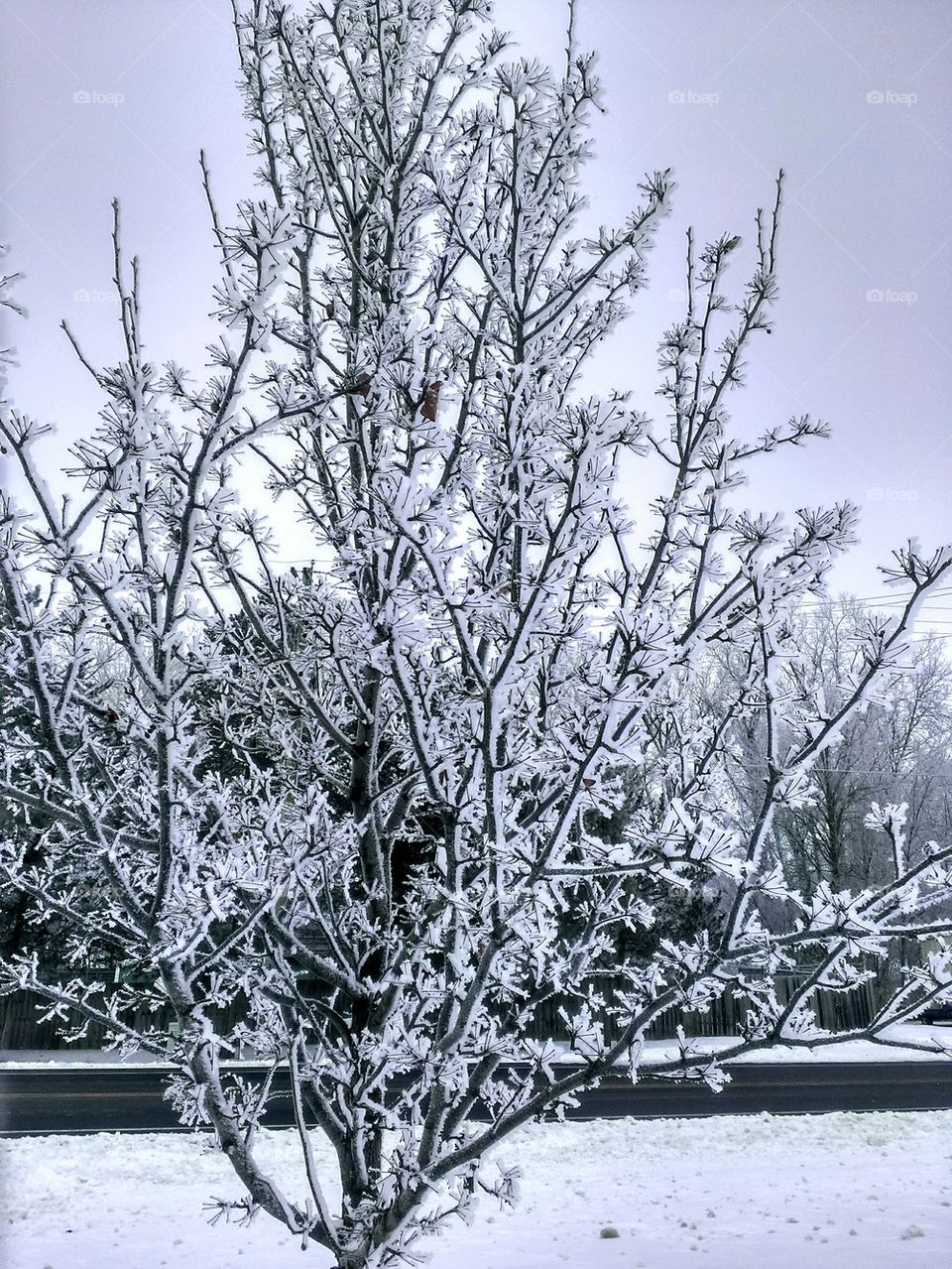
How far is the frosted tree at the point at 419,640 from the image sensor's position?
1735 millimetres

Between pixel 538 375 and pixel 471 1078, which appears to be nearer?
pixel 471 1078

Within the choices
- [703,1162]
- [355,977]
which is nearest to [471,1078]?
[355,977]

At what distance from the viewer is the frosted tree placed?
174 centimetres

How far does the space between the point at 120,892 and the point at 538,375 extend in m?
1.73

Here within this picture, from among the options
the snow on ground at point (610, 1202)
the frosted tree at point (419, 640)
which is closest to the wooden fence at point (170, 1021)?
the snow on ground at point (610, 1202)

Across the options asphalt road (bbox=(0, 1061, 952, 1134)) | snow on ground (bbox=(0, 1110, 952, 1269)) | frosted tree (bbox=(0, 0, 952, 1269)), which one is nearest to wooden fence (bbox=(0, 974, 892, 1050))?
asphalt road (bbox=(0, 1061, 952, 1134))

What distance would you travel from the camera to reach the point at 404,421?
67.8 inches

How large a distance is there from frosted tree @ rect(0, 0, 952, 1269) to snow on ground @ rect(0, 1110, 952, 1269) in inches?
90.7

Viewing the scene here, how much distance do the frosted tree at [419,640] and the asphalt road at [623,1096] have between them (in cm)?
682

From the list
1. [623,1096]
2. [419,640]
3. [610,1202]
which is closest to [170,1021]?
[623,1096]

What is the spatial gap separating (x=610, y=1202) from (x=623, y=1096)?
16.8ft

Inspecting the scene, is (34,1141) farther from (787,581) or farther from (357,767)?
(787,581)

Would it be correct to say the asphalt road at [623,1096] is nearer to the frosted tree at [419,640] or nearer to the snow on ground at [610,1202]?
the snow on ground at [610,1202]

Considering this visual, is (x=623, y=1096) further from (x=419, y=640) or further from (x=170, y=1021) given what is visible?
(x=419, y=640)
